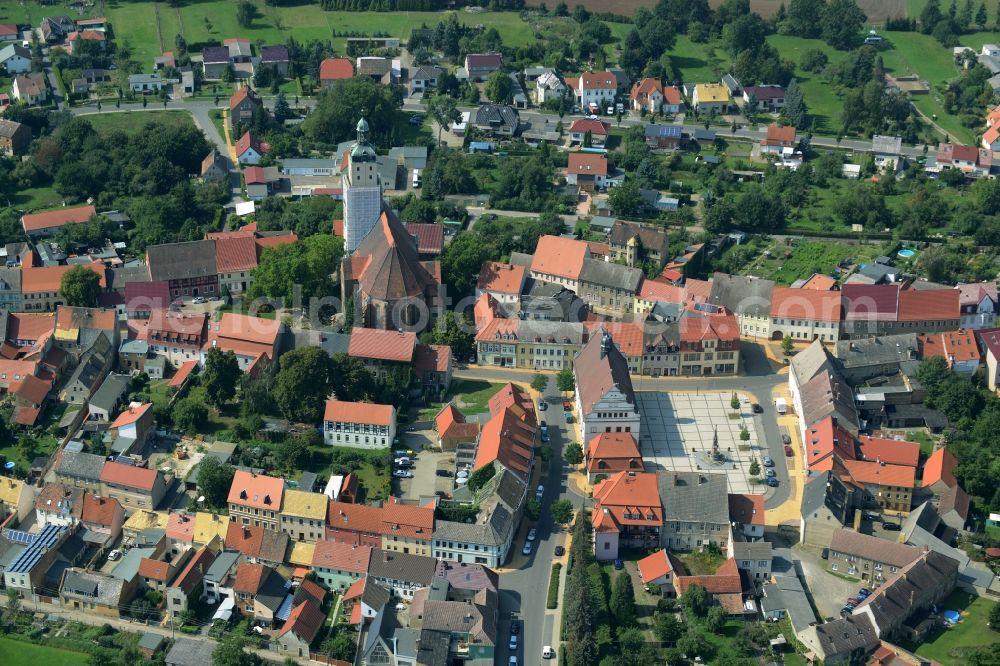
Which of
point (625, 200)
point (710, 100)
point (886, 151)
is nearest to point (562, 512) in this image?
point (625, 200)

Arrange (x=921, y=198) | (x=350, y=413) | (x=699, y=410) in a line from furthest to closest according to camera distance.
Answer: (x=921, y=198) < (x=699, y=410) < (x=350, y=413)

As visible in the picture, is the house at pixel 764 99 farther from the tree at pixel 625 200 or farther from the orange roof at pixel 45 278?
the orange roof at pixel 45 278

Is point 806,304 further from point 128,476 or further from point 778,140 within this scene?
point 128,476

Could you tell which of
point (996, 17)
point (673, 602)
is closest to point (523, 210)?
point (673, 602)

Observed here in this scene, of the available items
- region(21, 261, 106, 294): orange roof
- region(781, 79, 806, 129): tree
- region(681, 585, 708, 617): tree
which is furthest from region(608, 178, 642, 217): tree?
region(681, 585, 708, 617): tree

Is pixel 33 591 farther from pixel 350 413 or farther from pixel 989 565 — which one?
pixel 989 565

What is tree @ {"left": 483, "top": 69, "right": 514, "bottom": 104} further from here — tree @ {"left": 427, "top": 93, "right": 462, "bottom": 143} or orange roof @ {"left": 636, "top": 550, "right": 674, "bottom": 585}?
orange roof @ {"left": 636, "top": 550, "right": 674, "bottom": 585}
